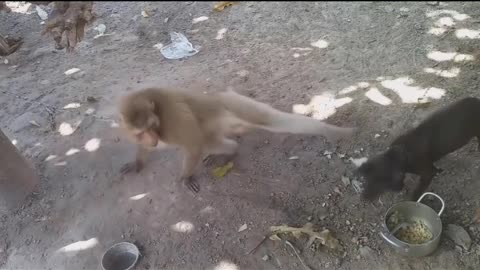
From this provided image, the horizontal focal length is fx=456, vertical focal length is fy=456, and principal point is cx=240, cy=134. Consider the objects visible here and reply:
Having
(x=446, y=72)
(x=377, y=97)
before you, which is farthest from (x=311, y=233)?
(x=446, y=72)

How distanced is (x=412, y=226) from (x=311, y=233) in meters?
0.71

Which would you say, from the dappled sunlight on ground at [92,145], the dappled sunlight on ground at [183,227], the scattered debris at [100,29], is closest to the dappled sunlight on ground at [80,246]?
the dappled sunlight on ground at [183,227]

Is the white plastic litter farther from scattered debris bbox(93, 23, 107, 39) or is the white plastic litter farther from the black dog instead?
the black dog

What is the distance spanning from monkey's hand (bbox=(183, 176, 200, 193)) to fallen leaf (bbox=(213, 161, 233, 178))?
7.8 inches

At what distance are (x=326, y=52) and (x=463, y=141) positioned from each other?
2.10 m

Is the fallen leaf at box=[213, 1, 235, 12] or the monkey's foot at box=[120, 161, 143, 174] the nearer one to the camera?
the monkey's foot at box=[120, 161, 143, 174]

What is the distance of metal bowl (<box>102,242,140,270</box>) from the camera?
11.0ft

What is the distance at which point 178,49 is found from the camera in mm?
5547

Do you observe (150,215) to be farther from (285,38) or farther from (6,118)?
(285,38)

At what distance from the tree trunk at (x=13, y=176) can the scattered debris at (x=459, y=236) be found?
3348 millimetres

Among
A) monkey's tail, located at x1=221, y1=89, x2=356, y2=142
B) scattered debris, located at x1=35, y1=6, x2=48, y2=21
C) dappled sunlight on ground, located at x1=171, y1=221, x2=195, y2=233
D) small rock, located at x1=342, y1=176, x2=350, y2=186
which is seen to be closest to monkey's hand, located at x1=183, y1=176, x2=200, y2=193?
dappled sunlight on ground, located at x1=171, y1=221, x2=195, y2=233

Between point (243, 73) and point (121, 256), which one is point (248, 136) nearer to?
point (243, 73)

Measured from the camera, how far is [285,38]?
18.0 ft

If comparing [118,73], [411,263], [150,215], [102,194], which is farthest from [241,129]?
[118,73]
